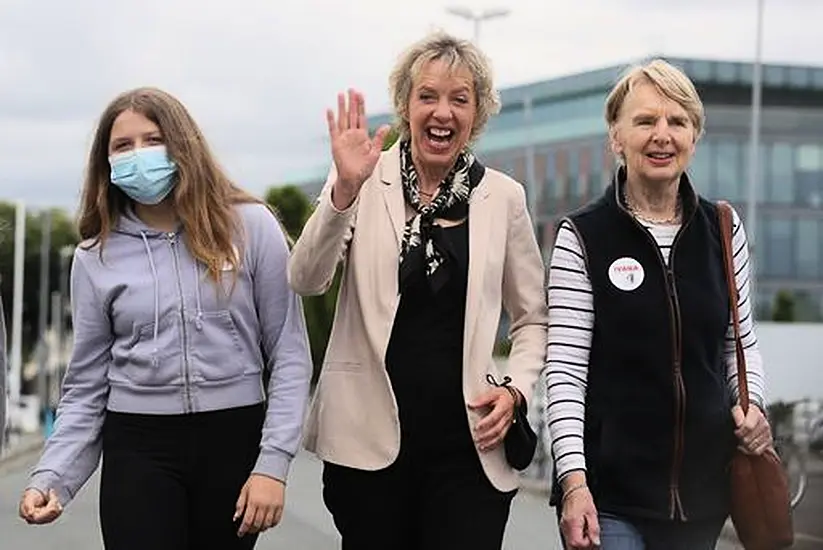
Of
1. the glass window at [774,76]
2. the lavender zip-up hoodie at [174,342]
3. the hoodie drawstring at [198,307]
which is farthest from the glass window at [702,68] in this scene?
the hoodie drawstring at [198,307]

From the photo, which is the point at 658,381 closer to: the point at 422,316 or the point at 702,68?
the point at 422,316

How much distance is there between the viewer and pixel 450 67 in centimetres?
422

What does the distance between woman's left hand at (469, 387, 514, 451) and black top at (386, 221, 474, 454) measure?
0.12 ft

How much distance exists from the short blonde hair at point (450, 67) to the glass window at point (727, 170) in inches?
2372

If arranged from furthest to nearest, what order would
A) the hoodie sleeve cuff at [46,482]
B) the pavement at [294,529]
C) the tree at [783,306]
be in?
the tree at [783,306]
the pavement at [294,529]
the hoodie sleeve cuff at [46,482]

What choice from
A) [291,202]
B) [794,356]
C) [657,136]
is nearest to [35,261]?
[291,202]

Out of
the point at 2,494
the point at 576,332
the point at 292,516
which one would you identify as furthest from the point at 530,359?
the point at 2,494

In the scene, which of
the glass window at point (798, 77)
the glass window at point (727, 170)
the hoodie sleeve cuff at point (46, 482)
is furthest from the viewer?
the glass window at point (798, 77)

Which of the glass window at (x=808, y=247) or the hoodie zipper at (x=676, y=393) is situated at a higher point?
the hoodie zipper at (x=676, y=393)

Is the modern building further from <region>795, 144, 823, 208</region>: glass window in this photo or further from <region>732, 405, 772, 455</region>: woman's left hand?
<region>732, 405, 772, 455</region>: woman's left hand

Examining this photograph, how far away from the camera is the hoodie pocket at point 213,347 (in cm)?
423

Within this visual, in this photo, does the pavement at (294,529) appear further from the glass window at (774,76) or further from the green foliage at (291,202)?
the glass window at (774,76)

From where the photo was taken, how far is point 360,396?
417 centimetres

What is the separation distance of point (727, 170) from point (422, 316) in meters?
60.8
